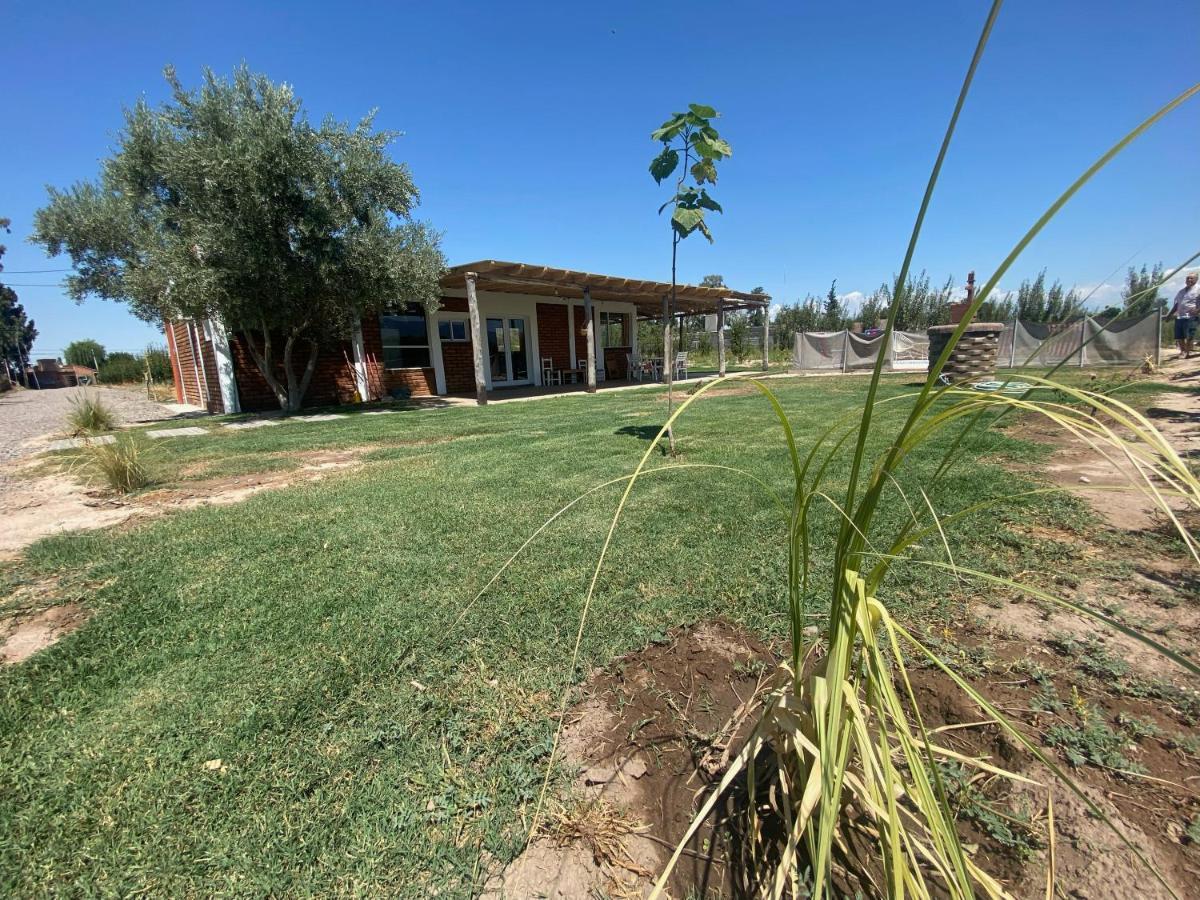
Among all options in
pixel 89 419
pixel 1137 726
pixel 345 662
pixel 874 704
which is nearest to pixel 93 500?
pixel 345 662

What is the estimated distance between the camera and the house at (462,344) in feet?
35.3

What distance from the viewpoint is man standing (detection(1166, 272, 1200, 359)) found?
10234 millimetres

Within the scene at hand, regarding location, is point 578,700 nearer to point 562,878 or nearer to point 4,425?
point 562,878

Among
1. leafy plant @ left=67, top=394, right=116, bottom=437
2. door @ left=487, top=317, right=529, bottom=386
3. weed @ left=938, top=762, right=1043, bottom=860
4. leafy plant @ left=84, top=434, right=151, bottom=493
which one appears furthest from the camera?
door @ left=487, top=317, right=529, bottom=386

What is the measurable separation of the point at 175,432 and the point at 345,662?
8.68 metres

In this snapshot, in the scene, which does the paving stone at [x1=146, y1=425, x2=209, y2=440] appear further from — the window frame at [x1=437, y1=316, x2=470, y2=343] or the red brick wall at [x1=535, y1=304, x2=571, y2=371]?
the red brick wall at [x1=535, y1=304, x2=571, y2=371]

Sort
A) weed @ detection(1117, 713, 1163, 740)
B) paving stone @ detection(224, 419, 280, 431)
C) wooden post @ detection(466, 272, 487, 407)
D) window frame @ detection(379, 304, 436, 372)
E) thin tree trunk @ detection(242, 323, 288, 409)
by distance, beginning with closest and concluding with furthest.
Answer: weed @ detection(1117, 713, 1163, 740) < paving stone @ detection(224, 419, 280, 431) < thin tree trunk @ detection(242, 323, 288, 409) < wooden post @ detection(466, 272, 487, 407) < window frame @ detection(379, 304, 436, 372)

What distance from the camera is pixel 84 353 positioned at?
43688 mm

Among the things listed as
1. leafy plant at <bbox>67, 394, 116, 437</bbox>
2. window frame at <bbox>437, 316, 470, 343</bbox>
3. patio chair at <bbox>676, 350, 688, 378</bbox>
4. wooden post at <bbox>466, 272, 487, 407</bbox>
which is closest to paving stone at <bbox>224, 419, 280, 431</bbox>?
leafy plant at <bbox>67, 394, 116, 437</bbox>

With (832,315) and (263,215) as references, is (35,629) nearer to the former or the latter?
(263,215)

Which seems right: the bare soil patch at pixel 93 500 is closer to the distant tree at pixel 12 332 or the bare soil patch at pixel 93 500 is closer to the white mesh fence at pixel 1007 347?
the white mesh fence at pixel 1007 347

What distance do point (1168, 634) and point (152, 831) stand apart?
10.7ft

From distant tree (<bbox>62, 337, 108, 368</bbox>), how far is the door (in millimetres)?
48290

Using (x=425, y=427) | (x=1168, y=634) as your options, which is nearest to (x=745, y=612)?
(x=1168, y=634)
